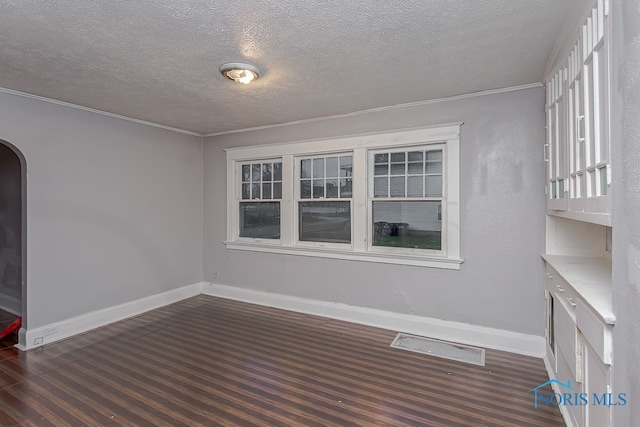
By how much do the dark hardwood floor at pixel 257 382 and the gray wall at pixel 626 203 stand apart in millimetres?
1211

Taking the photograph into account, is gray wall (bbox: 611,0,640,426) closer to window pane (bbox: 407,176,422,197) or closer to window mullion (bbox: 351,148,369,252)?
window pane (bbox: 407,176,422,197)

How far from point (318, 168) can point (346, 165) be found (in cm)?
43

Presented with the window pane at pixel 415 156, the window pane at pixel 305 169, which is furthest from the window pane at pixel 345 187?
the window pane at pixel 415 156

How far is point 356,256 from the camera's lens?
161 inches

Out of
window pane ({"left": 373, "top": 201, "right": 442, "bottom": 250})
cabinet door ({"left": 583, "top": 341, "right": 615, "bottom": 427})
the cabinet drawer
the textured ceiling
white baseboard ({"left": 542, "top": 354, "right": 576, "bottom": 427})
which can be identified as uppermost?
the textured ceiling

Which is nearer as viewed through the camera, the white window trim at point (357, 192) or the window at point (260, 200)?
the white window trim at point (357, 192)

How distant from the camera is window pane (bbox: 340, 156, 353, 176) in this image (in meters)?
4.21

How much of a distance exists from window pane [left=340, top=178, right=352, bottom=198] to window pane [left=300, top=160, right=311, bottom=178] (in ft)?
1.75

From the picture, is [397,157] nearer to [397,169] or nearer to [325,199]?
[397,169]

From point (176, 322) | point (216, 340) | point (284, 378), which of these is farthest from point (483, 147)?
point (176, 322)

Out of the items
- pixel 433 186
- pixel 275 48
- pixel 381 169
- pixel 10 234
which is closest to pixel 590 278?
pixel 433 186

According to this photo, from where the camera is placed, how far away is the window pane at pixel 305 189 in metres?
4.56

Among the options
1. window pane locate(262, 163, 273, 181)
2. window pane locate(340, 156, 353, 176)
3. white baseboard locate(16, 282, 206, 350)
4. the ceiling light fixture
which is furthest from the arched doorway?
window pane locate(340, 156, 353, 176)

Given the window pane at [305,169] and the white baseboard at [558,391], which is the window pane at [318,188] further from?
the white baseboard at [558,391]
